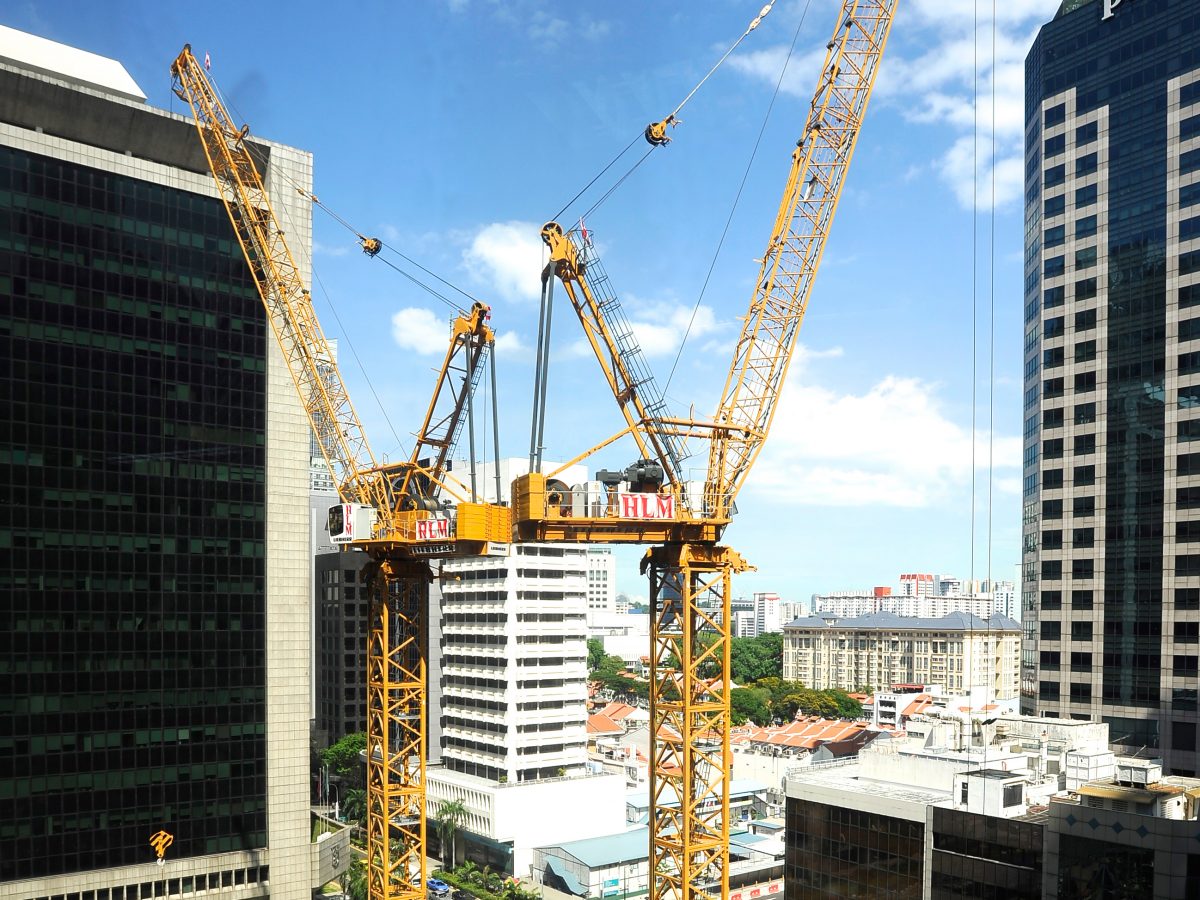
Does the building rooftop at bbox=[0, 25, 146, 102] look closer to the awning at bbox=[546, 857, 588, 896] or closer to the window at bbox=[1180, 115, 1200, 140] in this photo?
the awning at bbox=[546, 857, 588, 896]

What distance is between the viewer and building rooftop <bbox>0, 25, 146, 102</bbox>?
64375mm

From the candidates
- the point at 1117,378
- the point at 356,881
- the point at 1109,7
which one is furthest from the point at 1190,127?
the point at 356,881

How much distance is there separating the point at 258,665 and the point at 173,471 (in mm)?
14135

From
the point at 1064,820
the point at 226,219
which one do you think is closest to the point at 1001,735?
the point at 1064,820

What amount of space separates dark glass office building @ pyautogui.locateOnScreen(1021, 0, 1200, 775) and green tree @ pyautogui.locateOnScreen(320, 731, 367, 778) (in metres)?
66.6

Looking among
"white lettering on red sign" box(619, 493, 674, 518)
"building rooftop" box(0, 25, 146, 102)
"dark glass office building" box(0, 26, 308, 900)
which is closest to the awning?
"dark glass office building" box(0, 26, 308, 900)

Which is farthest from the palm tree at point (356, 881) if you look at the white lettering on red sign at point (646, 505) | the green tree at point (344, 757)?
the white lettering on red sign at point (646, 505)

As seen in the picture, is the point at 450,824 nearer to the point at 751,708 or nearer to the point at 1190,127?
the point at 751,708

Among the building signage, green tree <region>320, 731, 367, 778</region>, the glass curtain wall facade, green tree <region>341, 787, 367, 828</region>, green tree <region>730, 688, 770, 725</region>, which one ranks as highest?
the building signage

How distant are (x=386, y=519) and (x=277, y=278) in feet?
62.1

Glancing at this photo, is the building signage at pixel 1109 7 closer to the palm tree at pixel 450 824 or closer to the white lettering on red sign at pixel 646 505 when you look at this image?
the white lettering on red sign at pixel 646 505

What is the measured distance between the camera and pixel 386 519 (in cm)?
6041

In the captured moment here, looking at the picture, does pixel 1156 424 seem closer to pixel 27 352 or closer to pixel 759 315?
pixel 759 315

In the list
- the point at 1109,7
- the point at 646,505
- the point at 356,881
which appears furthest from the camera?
the point at 1109,7
